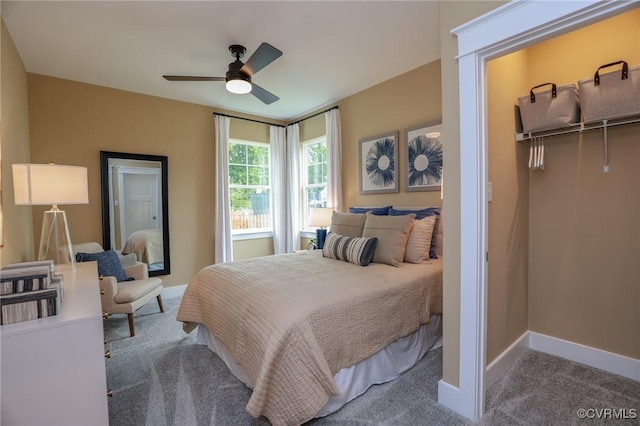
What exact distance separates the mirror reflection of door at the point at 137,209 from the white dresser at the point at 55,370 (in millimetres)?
2867

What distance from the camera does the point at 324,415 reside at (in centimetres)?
173

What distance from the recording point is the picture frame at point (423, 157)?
3.14 metres

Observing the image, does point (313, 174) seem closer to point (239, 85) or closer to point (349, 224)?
point (349, 224)

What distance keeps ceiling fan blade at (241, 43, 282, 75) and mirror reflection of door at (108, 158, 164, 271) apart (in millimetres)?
2220

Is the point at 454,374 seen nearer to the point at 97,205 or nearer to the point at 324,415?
the point at 324,415

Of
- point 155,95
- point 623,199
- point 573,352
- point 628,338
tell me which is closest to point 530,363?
point 573,352

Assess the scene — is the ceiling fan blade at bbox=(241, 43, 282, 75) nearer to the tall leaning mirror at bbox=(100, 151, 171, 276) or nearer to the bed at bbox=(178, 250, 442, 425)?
the bed at bbox=(178, 250, 442, 425)

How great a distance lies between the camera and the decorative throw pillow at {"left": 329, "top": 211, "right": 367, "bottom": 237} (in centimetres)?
307

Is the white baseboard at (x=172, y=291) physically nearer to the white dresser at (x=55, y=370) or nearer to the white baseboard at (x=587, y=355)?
the white dresser at (x=55, y=370)

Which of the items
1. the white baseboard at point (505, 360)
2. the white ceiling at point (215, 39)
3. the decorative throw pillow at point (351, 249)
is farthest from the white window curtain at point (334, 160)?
the white baseboard at point (505, 360)

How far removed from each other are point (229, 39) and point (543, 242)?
3.16 metres

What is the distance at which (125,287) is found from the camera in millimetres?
2965

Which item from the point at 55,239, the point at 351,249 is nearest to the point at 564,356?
the point at 351,249

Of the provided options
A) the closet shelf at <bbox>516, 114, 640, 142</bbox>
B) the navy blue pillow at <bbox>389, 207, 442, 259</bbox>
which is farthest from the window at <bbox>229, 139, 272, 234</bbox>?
the closet shelf at <bbox>516, 114, 640, 142</bbox>
